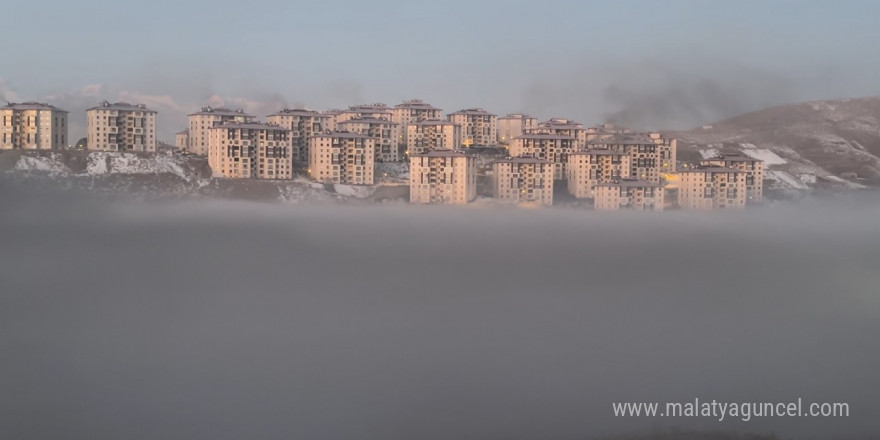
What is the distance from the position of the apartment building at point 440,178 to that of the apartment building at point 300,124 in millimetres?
5441

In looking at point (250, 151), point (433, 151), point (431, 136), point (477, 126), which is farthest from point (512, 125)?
point (250, 151)

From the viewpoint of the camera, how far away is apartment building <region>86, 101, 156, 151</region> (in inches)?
1747

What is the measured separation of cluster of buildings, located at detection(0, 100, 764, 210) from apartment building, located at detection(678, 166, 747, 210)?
44mm

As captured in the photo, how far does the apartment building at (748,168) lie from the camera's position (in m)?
50.5

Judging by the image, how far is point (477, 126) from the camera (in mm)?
54500

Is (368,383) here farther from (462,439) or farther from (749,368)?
(749,368)

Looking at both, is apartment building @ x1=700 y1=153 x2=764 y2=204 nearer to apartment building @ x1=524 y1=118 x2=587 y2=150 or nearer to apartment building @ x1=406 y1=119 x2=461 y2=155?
apartment building @ x1=524 y1=118 x2=587 y2=150

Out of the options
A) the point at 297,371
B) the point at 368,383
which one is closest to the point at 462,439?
the point at 368,383

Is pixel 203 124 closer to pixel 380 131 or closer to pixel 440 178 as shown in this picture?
pixel 380 131

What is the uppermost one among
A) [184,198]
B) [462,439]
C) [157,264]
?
[184,198]

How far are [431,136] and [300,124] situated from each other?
6119mm

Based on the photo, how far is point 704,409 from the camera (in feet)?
109

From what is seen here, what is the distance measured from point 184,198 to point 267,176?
370cm

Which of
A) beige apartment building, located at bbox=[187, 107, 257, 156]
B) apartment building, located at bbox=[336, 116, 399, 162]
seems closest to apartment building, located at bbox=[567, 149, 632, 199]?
apartment building, located at bbox=[336, 116, 399, 162]
